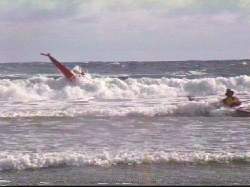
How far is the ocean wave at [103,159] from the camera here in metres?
8.77

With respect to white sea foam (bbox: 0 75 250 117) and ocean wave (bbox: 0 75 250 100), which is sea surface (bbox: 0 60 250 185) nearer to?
white sea foam (bbox: 0 75 250 117)

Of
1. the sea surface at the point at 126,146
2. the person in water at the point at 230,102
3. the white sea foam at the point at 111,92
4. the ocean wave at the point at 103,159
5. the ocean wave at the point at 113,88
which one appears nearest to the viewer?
the sea surface at the point at 126,146

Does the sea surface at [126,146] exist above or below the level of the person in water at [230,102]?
below

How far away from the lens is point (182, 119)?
51.3 ft

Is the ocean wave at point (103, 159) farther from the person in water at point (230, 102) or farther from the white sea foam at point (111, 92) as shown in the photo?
the white sea foam at point (111, 92)

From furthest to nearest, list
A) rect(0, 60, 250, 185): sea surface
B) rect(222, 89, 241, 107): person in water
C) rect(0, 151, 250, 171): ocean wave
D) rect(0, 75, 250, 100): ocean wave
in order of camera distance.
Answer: rect(0, 75, 250, 100): ocean wave
rect(222, 89, 241, 107): person in water
rect(0, 151, 250, 171): ocean wave
rect(0, 60, 250, 185): sea surface

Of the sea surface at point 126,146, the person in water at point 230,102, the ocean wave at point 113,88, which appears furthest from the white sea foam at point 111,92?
the sea surface at point 126,146

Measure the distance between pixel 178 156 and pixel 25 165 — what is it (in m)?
2.37

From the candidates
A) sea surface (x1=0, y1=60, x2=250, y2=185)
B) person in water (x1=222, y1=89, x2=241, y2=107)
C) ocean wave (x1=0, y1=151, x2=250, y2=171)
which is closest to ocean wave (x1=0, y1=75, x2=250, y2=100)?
sea surface (x1=0, y1=60, x2=250, y2=185)

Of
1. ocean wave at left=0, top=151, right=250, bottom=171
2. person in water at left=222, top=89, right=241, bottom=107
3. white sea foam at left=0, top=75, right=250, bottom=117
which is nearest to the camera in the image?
ocean wave at left=0, top=151, right=250, bottom=171

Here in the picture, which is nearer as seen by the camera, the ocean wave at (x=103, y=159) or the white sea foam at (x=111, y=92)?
the ocean wave at (x=103, y=159)

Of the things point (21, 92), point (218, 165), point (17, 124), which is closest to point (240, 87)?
Result: point (21, 92)

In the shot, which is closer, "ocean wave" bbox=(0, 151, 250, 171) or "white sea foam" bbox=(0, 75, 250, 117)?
"ocean wave" bbox=(0, 151, 250, 171)

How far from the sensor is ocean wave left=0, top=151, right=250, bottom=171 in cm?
877
